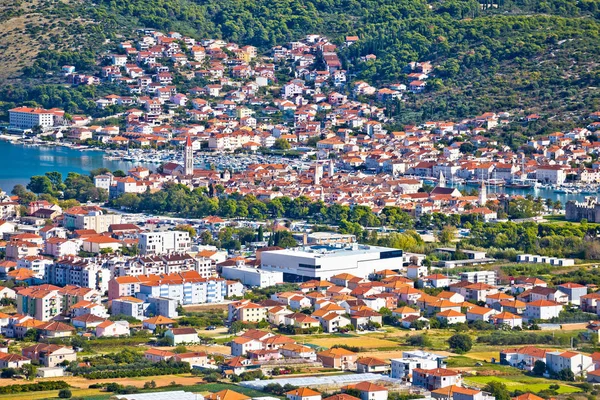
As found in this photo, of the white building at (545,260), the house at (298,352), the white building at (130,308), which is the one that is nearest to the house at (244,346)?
the house at (298,352)

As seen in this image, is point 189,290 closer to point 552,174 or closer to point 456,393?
point 456,393

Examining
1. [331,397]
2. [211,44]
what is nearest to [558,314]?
[331,397]

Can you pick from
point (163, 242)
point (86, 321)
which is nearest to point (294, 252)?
point (163, 242)

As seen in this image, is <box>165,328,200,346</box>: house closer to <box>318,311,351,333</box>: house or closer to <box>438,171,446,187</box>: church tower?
<box>318,311,351,333</box>: house

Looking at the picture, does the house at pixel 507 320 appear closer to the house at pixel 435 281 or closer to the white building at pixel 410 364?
the house at pixel 435 281

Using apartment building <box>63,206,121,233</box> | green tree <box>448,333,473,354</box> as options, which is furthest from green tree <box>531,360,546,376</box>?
apartment building <box>63,206,121,233</box>
